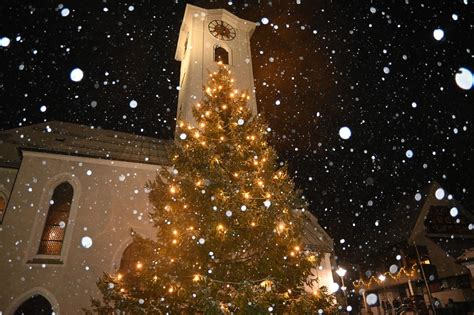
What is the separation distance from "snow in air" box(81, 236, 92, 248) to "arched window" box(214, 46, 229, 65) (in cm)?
1255

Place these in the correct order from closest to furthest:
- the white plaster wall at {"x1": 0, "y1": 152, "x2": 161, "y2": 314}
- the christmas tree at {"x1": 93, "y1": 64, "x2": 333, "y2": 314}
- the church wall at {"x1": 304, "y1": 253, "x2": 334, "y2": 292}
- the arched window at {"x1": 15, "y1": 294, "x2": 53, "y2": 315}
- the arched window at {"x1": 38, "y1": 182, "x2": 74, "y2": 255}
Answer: the christmas tree at {"x1": 93, "y1": 64, "x2": 333, "y2": 314} < the arched window at {"x1": 15, "y1": 294, "x2": 53, "y2": 315} < the white plaster wall at {"x1": 0, "y1": 152, "x2": 161, "y2": 314} < the arched window at {"x1": 38, "y1": 182, "x2": 74, "y2": 255} < the church wall at {"x1": 304, "y1": 253, "x2": 334, "y2": 292}

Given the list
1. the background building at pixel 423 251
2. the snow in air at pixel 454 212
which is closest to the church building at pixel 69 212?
the background building at pixel 423 251

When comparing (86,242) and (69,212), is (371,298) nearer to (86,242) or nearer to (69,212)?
(86,242)

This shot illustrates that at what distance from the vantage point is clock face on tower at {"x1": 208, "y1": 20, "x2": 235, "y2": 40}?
67.2 ft

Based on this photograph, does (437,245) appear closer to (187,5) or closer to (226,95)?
(226,95)

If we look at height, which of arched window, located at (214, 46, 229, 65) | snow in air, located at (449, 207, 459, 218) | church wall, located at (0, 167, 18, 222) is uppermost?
arched window, located at (214, 46, 229, 65)

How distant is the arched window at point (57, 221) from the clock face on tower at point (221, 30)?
42.9 ft

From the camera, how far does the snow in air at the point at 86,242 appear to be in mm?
12188

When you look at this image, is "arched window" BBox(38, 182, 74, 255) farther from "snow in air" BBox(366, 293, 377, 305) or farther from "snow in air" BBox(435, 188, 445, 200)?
"snow in air" BBox(435, 188, 445, 200)

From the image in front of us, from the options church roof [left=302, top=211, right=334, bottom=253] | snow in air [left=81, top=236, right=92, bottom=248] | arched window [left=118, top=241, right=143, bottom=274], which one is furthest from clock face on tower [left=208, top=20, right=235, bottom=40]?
snow in air [left=81, top=236, right=92, bottom=248]

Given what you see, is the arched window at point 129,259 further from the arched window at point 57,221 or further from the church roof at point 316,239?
the church roof at point 316,239

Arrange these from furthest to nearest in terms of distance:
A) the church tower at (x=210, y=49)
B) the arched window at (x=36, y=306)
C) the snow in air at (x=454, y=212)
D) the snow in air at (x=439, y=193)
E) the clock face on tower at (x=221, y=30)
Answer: the snow in air at (x=439, y=193), the snow in air at (x=454, y=212), the clock face on tower at (x=221, y=30), the church tower at (x=210, y=49), the arched window at (x=36, y=306)

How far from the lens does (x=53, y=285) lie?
1106cm

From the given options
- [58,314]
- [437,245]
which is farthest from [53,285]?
[437,245]
